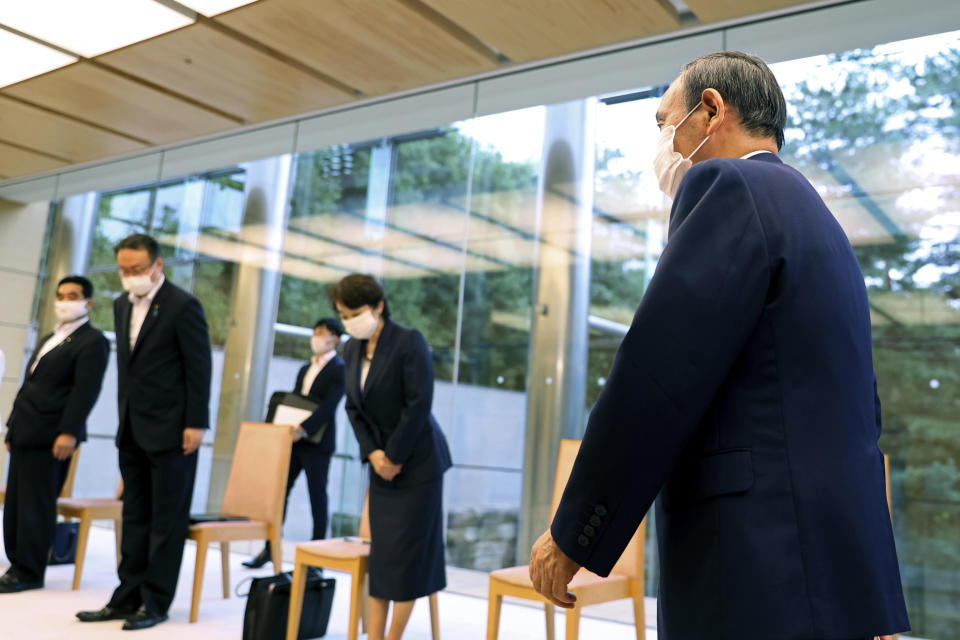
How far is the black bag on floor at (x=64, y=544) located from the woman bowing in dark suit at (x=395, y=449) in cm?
260

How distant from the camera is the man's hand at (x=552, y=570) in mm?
1099

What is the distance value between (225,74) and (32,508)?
269 cm

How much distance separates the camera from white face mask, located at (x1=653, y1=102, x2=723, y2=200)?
1348 millimetres

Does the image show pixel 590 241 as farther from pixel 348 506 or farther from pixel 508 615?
pixel 348 506

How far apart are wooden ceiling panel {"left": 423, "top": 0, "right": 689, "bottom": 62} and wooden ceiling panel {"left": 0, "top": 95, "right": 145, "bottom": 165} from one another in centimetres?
339

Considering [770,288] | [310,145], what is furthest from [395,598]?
[310,145]

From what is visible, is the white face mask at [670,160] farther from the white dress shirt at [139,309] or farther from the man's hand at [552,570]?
the white dress shirt at [139,309]

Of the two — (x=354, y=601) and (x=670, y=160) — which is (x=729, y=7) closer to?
(x=670, y=160)

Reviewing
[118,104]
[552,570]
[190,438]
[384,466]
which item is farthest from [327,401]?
[552,570]

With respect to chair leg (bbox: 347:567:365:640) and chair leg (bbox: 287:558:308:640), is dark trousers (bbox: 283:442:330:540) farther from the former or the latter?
chair leg (bbox: 347:567:365:640)

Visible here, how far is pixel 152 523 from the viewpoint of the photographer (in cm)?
361

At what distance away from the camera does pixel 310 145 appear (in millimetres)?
6445

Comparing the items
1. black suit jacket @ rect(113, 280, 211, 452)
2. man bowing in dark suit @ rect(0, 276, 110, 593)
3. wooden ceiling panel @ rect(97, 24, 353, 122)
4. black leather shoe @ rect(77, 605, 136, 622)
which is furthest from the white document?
wooden ceiling panel @ rect(97, 24, 353, 122)

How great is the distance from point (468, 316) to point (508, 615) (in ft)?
6.44
